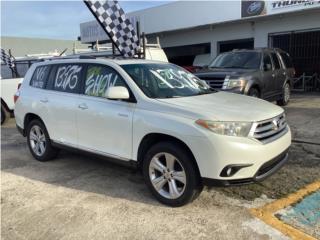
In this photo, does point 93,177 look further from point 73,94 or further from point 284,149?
point 284,149

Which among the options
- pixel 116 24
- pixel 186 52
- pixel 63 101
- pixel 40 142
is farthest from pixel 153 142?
pixel 186 52

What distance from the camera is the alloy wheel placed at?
421 cm

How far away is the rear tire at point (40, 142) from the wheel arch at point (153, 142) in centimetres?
226

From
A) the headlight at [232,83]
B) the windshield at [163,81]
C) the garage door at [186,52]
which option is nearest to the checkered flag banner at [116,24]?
the headlight at [232,83]

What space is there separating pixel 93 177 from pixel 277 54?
7853mm

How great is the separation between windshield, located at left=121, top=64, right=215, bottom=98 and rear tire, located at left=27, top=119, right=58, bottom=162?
6.98 feet

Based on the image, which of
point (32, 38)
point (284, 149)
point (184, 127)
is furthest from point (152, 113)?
point (32, 38)

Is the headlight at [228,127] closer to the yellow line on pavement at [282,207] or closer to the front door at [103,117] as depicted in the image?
the yellow line on pavement at [282,207]

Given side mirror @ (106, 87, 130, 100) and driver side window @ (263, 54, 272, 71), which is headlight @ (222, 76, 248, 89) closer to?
driver side window @ (263, 54, 272, 71)

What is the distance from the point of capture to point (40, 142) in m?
6.43

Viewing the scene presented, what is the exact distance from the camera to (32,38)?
38.6 meters

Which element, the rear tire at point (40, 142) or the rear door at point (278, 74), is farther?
the rear door at point (278, 74)

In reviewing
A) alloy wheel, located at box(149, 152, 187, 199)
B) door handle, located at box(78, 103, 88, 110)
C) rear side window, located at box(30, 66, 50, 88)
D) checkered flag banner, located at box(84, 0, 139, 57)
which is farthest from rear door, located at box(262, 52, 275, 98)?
alloy wheel, located at box(149, 152, 187, 199)

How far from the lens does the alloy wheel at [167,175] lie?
4.21m
